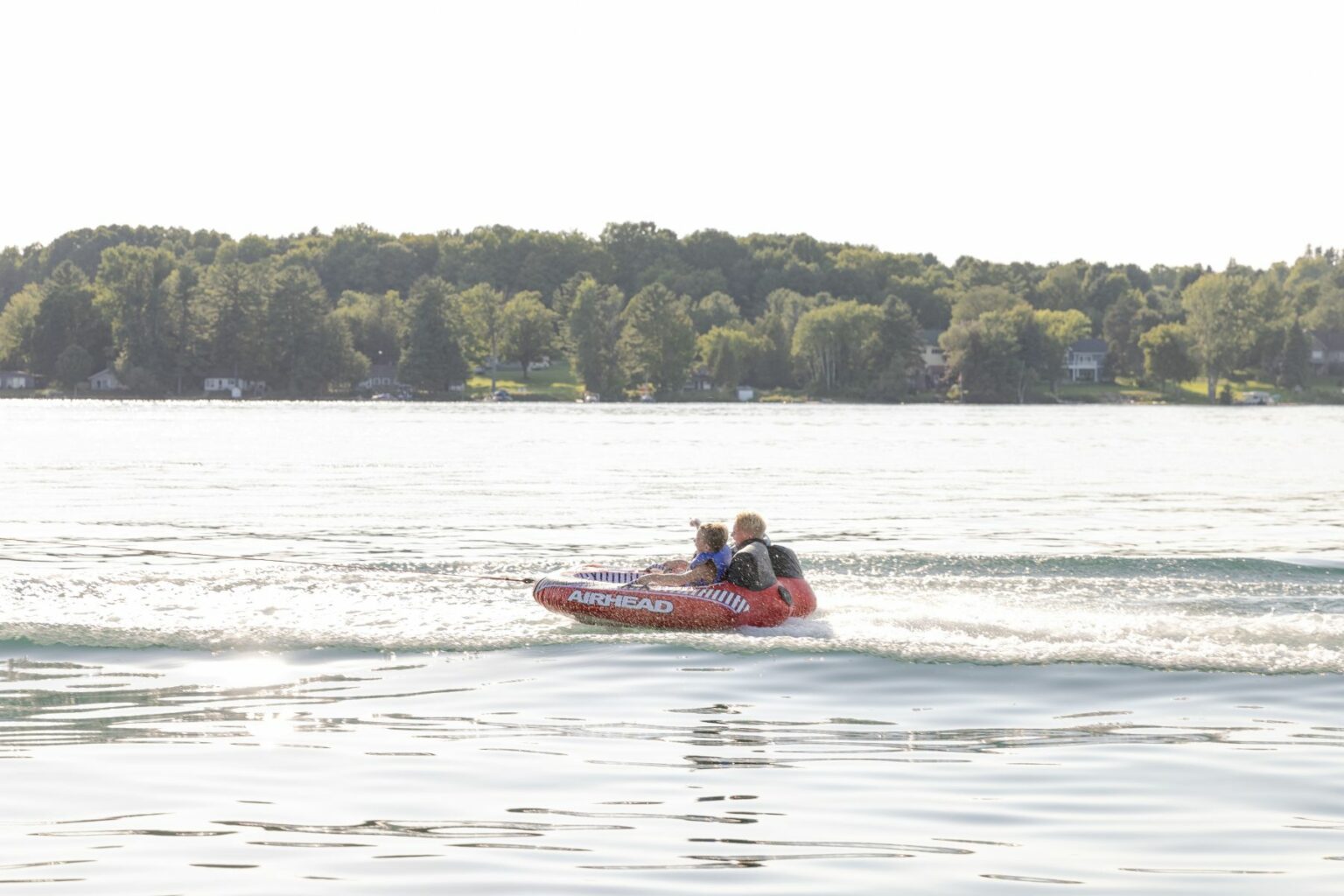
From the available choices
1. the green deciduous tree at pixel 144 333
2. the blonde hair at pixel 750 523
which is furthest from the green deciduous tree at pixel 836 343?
the blonde hair at pixel 750 523

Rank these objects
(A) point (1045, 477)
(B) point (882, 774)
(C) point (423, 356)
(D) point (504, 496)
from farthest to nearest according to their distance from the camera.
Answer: (C) point (423, 356) < (A) point (1045, 477) < (D) point (504, 496) < (B) point (882, 774)

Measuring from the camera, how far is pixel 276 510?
41312 millimetres

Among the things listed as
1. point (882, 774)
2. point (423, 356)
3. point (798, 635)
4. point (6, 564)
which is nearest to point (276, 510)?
point (6, 564)

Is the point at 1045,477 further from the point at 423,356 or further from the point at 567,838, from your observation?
the point at 423,356

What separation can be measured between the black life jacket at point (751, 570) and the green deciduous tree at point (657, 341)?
172269 millimetres

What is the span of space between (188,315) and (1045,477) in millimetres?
155614

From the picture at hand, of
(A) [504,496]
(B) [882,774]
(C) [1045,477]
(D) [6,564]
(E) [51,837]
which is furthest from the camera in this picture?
(C) [1045,477]

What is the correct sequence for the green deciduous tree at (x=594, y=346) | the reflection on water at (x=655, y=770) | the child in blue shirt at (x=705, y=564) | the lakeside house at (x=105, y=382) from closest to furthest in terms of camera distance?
the reflection on water at (x=655, y=770), the child in blue shirt at (x=705, y=564), the green deciduous tree at (x=594, y=346), the lakeside house at (x=105, y=382)

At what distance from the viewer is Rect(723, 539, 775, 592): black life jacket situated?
21.5 metres

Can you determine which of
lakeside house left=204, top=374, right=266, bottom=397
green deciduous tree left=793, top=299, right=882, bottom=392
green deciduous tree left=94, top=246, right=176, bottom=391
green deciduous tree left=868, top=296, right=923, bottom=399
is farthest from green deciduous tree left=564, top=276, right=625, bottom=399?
green deciduous tree left=94, top=246, right=176, bottom=391

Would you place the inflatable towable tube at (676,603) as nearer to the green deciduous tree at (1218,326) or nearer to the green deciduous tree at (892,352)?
the green deciduous tree at (892,352)

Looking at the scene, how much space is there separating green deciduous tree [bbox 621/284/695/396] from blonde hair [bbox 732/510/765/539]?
17195 centimetres

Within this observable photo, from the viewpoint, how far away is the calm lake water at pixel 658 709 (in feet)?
36.0

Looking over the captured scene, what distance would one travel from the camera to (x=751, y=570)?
70.5 feet
